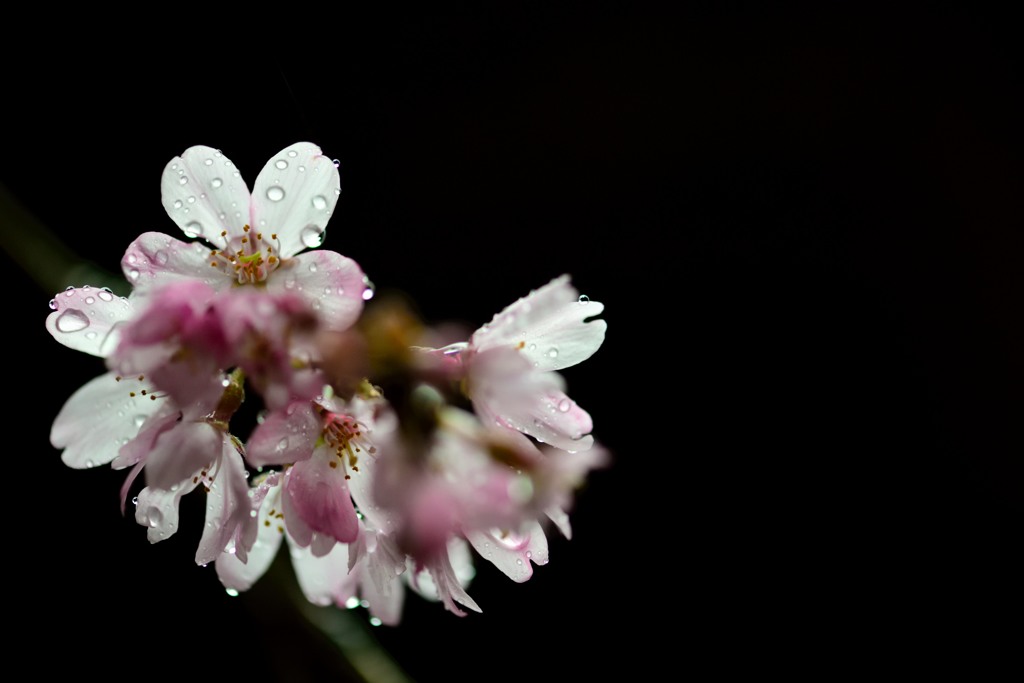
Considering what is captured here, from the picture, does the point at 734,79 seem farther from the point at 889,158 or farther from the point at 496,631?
the point at 496,631

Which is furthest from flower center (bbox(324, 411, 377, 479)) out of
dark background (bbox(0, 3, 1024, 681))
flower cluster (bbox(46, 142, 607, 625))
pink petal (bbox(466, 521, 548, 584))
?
dark background (bbox(0, 3, 1024, 681))

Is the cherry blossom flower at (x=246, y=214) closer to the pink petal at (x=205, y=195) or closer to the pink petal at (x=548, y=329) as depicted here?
the pink petal at (x=205, y=195)

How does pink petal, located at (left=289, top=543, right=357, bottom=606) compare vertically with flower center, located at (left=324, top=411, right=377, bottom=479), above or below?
below

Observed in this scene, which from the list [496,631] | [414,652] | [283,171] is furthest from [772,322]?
[283,171]

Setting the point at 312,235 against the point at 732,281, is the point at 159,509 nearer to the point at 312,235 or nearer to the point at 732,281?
the point at 312,235

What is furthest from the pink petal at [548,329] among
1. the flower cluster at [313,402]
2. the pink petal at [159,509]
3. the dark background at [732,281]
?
the dark background at [732,281]

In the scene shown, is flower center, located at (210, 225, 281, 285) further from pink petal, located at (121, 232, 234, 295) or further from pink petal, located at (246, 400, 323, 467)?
pink petal, located at (246, 400, 323, 467)

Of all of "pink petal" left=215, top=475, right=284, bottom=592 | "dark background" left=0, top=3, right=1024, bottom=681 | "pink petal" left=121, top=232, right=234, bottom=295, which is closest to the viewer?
"pink petal" left=121, top=232, right=234, bottom=295
